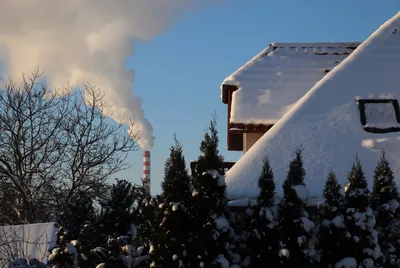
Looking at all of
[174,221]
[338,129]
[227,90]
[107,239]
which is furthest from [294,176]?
[227,90]

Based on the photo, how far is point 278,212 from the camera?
8945 mm

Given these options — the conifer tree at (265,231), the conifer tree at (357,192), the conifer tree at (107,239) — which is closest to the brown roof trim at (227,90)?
the conifer tree at (107,239)

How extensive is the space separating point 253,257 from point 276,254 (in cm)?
38

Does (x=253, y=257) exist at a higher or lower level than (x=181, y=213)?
lower

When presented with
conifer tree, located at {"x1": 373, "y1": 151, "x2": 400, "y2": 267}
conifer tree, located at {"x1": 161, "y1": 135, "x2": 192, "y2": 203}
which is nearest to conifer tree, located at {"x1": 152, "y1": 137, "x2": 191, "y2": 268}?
conifer tree, located at {"x1": 161, "y1": 135, "x2": 192, "y2": 203}

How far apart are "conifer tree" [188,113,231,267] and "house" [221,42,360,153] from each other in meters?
4.38

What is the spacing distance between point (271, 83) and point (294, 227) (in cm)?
662

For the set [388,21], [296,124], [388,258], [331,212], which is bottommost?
[388,258]

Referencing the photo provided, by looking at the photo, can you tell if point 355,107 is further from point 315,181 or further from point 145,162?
point 145,162

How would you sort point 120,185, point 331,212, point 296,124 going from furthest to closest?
point 296,124 → point 120,185 → point 331,212

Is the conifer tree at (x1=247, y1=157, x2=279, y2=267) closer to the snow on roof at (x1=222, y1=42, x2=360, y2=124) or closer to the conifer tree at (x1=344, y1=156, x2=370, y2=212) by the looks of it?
the conifer tree at (x1=344, y1=156, x2=370, y2=212)

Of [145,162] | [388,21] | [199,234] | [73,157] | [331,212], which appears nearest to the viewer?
[199,234]

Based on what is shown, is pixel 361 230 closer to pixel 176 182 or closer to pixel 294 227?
pixel 294 227

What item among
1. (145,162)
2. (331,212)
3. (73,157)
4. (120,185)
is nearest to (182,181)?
(120,185)
